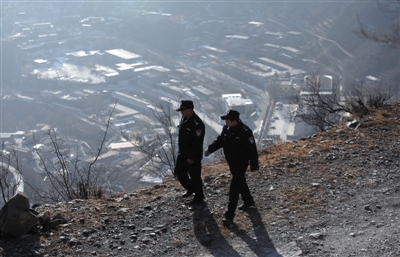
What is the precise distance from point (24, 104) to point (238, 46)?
1953 centimetres

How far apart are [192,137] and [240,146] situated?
62cm

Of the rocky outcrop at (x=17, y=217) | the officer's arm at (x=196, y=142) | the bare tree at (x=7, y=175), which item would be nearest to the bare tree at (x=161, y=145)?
the bare tree at (x=7, y=175)

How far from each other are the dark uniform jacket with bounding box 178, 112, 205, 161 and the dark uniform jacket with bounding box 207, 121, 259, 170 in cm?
32

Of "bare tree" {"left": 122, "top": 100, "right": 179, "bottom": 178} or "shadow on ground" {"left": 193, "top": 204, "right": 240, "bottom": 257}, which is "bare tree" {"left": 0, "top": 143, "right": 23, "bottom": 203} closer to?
"bare tree" {"left": 122, "top": 100, "right": 179, "bottom": 178}

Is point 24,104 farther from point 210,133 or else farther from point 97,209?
point 97,209

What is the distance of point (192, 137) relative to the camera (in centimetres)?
510

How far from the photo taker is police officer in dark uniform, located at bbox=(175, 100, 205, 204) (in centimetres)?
504

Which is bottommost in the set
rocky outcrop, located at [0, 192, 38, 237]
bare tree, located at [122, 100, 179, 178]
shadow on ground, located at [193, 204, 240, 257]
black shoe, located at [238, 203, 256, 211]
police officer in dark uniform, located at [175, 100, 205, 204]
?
bare tree, located at [122, 100, 179, 178]

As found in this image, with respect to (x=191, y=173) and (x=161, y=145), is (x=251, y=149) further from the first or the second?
(x=161, y=145)

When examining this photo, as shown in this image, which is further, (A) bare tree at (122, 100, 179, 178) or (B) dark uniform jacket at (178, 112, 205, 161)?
(A) bare tree at (122, 100, 179, 178)

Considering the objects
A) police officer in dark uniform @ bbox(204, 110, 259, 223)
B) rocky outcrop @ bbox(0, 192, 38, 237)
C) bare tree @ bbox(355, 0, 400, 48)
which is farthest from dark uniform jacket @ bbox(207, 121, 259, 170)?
bare tree @ bbox(355, 0, 400, 48)

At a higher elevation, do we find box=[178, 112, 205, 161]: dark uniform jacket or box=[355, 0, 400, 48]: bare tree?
box=[178, 112, 205, 161]: dark uniform jacket

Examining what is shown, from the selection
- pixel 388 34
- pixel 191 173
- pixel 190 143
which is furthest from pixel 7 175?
pixel 388 34

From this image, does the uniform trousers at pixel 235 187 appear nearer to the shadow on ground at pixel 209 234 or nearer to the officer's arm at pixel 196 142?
the shadow on ground at pixel 209 234
